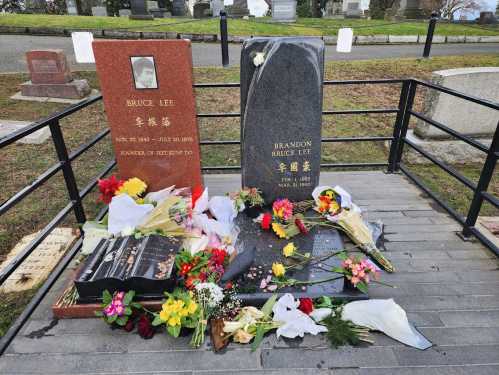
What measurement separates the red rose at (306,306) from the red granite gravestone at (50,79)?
24.2 ft

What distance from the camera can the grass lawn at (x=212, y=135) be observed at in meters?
4.41

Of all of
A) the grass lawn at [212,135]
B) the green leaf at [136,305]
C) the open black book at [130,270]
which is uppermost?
→ the open black book at [130,270]

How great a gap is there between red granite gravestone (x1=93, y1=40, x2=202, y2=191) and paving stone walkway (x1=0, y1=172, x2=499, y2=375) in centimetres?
149

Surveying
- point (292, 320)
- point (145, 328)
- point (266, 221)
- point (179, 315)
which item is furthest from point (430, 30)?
point (145, 328)

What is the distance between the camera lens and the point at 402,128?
4289 millimetres

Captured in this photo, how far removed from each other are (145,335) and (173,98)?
207 cm

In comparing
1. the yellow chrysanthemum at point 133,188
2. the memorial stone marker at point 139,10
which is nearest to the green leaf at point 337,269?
the yellow chrysanthemum at point 133,188

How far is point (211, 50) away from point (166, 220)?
9.73 m

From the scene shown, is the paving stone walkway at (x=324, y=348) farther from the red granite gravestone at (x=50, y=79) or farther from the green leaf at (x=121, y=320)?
the red granite gravestone at (x=50, y=79)

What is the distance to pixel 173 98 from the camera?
330 cm

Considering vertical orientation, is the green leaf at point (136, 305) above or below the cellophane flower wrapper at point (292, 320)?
above

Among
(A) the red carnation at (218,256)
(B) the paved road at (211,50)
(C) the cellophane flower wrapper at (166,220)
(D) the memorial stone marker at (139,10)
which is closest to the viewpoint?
(A) the red carnation at (218,256)

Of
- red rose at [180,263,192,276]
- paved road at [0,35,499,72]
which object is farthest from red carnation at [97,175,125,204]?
paved road at [0,35,499,72]

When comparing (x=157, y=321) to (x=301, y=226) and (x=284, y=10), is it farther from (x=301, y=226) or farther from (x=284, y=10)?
(x=284, y=10)
